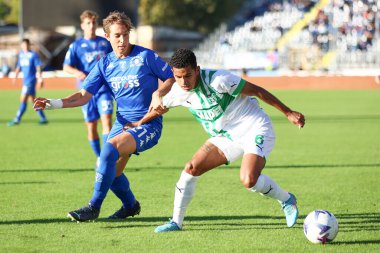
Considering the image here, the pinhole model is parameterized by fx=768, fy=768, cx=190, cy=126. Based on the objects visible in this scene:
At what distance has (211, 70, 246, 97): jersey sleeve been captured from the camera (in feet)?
22.5

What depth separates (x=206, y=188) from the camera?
33.3 ft

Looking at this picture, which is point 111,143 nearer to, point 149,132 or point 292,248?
point 149,132

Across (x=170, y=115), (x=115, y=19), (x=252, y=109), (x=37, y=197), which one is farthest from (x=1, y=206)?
(x=170, y=115)

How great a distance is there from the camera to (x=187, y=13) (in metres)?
65.2

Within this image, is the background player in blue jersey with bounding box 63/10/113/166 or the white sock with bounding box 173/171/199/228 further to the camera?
the background player in blue jersey with bounding box 63/10/113/166

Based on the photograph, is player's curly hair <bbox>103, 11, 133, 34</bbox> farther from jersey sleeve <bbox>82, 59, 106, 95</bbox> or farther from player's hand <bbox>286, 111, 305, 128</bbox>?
player's hand <bbox>286, 111, 305, 128</bbox>

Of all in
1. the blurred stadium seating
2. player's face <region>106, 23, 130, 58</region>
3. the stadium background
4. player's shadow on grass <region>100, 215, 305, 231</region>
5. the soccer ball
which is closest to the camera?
the soccer ball

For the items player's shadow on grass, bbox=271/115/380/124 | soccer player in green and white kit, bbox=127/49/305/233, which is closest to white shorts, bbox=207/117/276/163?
soccer player in green and white kit, bbox=127/49/305/233

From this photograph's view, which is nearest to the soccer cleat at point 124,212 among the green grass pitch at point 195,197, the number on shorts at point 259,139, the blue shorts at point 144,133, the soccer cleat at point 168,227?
the green grass pitch at point 195,197

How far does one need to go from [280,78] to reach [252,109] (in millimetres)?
31657

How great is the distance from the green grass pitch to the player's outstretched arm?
1169mm

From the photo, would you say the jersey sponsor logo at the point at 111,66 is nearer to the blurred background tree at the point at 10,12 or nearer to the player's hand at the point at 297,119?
the player's hand at the point at 297,119

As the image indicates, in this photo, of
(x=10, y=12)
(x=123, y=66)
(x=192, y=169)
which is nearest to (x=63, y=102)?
(x=123, y=66)

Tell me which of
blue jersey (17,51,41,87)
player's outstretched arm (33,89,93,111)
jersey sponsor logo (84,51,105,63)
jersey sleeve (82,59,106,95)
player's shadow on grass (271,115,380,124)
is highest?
jersey sleeve (82,59,106,95)
